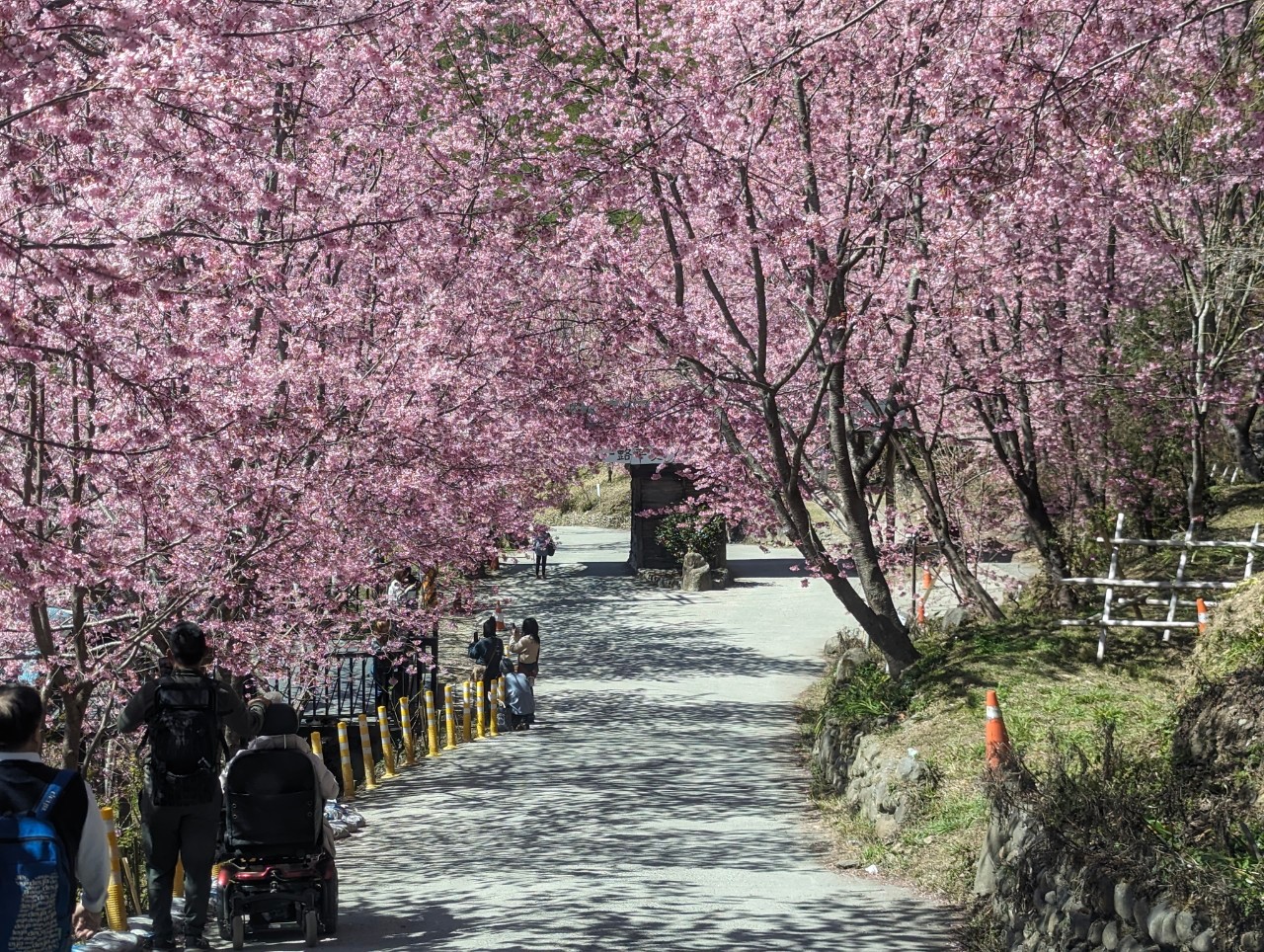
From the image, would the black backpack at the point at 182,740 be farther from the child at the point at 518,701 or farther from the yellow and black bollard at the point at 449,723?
the child at the point at 518,701

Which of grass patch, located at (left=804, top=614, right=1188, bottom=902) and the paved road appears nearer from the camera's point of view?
the paved road

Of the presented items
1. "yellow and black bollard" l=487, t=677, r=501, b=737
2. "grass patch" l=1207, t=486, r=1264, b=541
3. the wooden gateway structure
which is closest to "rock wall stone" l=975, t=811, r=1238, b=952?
"yellow and black bollard" l=487, t=677, r=501, b=737

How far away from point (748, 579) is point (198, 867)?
28668 mm

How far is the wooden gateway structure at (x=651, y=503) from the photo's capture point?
3488cm

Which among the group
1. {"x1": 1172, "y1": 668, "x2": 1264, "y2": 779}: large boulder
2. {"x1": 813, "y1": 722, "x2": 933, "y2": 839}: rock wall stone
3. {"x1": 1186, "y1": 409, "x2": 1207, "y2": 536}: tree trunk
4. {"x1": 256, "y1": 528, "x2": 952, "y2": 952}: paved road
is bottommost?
{"x1": 256, "y1": 528, "x2": 952, "y2": 952}: paved road

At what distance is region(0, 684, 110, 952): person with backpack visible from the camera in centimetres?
390

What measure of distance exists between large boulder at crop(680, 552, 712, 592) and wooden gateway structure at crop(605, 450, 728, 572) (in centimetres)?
93

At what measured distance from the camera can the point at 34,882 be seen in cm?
392

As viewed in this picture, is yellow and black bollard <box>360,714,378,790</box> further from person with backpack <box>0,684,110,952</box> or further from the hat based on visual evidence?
person with backpack <box>0,684,110,952</box>

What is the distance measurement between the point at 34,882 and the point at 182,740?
2.78m

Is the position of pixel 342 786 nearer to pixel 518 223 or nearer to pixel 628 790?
pixel 628 790

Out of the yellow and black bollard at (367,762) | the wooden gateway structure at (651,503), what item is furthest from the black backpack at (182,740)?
the wooden gateway structure at (651,503)

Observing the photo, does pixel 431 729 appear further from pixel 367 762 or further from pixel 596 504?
pixel 596 504

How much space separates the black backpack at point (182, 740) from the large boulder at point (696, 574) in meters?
26.8
